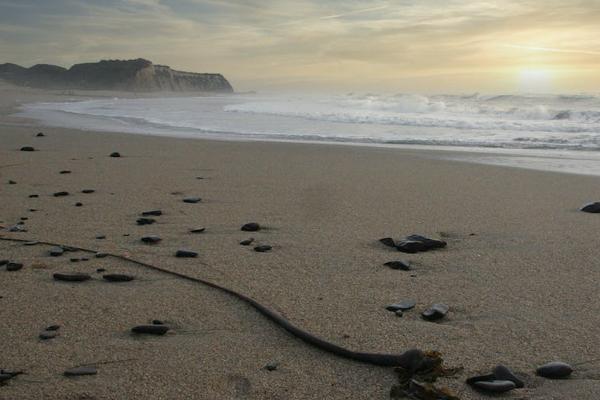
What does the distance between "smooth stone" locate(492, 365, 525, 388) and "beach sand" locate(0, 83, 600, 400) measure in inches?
1.5

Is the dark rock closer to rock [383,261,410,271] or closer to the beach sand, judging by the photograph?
the beach sand

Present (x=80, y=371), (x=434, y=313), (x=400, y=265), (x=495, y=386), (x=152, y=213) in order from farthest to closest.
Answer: (x=152, y=213), (x=400, y=265), (x=434, y=313), (x=80, y=371), (x=495, y=386)

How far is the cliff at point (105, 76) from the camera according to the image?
3787 inches

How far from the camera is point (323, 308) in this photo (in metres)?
2.77

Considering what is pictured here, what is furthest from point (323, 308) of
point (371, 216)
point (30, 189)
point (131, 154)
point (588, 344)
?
point (131, 154)

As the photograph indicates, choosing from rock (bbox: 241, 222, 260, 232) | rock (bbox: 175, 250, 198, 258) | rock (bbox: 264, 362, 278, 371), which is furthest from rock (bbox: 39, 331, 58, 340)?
rock (bbox: 241, 222, 260, 232)

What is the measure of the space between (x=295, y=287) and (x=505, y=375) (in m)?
1.23

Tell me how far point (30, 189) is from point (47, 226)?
171cm

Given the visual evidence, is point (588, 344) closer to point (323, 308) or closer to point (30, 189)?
point (323, 308)

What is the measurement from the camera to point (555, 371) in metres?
2.12

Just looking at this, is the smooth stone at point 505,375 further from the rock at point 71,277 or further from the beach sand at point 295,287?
the rock at point 71,277

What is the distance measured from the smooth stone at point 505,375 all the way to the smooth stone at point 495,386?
23 millimetres

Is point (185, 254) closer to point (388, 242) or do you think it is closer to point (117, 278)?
point (117, 278)

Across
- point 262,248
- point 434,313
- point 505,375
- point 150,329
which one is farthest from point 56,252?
point 505,375
